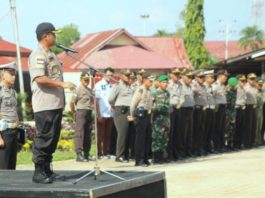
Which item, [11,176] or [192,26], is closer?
[11,176]

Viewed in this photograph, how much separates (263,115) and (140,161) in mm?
6300

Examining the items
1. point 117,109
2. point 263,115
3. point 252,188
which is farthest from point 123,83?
point 263,115

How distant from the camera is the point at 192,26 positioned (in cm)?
5919

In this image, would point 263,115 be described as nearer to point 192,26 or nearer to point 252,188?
point 252,188

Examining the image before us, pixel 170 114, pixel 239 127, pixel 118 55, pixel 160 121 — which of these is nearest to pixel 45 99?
pixel 160 121

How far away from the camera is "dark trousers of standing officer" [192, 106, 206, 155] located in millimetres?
14680

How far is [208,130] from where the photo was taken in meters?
15.3

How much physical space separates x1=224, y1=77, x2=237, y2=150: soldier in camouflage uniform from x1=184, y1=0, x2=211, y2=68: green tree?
4120cm

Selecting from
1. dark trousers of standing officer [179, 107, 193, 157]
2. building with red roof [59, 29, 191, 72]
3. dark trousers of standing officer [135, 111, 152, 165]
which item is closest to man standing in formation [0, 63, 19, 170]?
dark trousers of standing officer [135, 111, 152, 165]

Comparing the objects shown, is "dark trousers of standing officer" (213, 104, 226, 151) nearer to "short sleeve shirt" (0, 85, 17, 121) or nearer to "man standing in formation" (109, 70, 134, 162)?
"man standing in formation" (109, 70, 134, 162)

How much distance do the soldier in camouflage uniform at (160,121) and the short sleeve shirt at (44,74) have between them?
6.67 meters

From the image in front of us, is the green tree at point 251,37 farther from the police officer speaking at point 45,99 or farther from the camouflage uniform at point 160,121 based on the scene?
the police officer speaking at point 45,99

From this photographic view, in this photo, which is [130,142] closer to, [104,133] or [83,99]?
[104,133]

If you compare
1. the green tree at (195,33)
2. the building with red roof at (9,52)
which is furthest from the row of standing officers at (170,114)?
the green tree at (195,33)
